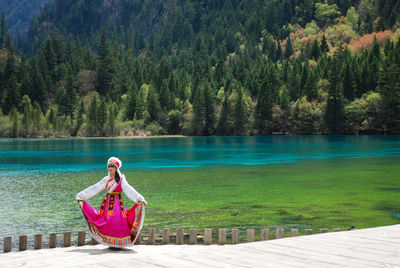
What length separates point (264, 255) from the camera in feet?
34.6

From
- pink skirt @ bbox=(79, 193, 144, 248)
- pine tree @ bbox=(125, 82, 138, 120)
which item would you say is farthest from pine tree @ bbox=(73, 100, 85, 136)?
pink skirt @ bbox=(79, 193, 144, 248)

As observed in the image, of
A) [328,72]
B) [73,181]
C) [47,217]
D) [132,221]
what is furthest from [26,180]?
[328,72]

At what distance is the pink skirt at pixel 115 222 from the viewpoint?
41.1 ft

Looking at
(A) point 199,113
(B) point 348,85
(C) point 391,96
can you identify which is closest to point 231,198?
(C) point 391,96

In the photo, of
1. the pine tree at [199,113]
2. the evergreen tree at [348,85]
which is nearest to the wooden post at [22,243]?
the evergreen tree at [348,85]

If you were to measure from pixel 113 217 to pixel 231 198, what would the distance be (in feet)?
66.0

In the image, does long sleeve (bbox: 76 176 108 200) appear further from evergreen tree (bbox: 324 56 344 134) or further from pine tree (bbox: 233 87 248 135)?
pine tree (bbox: 233 87 248 135)

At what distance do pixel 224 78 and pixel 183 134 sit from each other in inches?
1745

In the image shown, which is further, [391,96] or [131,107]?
[131,107]

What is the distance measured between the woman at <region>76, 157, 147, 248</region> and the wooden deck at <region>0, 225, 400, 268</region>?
0.42 m

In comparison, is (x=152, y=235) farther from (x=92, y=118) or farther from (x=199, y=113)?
(x=92, y=118)

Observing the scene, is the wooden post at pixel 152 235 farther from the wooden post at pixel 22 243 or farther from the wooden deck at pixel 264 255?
the wooden post at pixel 22 243

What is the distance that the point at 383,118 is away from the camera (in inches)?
5285

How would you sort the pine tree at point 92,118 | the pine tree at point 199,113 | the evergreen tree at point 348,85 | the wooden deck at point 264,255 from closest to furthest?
the wooden deck at point 264,255 → the evergreen tree at point 348,85 → the pine tree at point 199,113 → the pine tree at point 92,118
